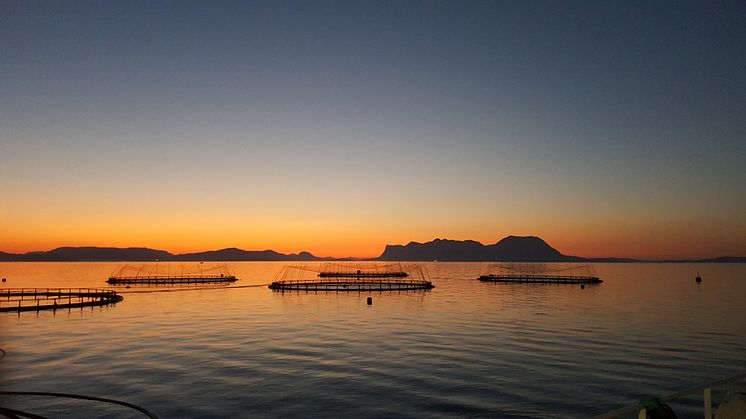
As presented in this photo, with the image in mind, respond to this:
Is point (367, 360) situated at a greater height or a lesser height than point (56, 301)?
lesser

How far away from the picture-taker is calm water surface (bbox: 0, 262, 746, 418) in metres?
29.1

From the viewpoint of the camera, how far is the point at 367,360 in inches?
1618

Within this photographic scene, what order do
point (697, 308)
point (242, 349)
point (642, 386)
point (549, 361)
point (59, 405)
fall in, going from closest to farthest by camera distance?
point (59, 405) < point (642, 386) < point (549, 361) < point (242, 349) < point (697, 308)

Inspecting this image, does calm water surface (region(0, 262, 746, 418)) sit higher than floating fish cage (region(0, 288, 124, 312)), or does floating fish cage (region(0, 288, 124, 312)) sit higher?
floating fish cage (region(0, 288, 124, 312))

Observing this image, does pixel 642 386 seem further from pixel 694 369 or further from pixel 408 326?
pixel 408 326

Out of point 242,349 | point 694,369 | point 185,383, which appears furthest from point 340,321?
point 694,369

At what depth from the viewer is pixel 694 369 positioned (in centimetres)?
3903

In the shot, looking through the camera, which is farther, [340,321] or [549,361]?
[340,321]

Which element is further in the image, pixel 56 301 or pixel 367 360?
pixel 56 301

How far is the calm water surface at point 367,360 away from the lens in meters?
29.1

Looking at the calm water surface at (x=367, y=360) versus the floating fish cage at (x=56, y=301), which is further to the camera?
the floating fish cage at (x=56, y=301)

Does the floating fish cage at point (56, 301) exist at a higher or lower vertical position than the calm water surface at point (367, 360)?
higher

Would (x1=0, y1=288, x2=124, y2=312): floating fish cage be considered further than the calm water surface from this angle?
Yes

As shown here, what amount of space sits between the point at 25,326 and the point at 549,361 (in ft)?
194
